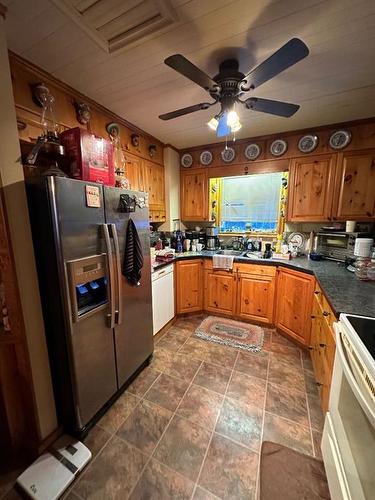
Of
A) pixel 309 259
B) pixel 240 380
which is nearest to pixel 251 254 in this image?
pixel 309 259

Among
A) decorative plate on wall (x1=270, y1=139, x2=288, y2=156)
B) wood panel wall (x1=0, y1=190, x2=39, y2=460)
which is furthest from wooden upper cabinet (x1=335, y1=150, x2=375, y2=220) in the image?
wood panel wall (x1=0, y1=190, x2=39, y2=460)

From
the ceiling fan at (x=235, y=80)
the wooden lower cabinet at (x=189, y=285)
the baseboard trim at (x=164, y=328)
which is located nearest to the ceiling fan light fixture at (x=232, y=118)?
the ceiling fan at (x=235, y=80)

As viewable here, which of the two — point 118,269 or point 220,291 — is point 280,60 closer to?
point 118,269

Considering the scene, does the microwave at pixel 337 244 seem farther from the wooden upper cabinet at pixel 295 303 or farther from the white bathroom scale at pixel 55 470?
the white bathroom scale at pixel 55 470

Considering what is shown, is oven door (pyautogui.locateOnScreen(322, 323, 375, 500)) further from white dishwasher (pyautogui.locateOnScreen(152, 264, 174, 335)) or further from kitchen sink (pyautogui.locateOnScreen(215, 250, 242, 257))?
kitchen sink (pyautogui.locateOnScreen(215, 250, 242, 257))

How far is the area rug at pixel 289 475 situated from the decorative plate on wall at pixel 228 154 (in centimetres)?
308

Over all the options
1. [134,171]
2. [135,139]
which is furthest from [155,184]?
[135,139]

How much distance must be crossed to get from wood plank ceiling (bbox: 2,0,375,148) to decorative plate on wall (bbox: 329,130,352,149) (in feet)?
1.02

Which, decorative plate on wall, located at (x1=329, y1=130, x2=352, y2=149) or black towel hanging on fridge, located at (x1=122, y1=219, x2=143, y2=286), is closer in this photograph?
black towel hanging on fridge, located at (x1=122, y1=219, x2=143, y2=286)

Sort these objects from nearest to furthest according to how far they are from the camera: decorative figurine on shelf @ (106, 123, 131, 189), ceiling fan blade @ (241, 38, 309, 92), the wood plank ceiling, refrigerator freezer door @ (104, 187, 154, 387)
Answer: ceiling fan blade @ (241, 38, 309, 92)
the wood plank ceiling
refrigerator freezer door @ (104, 187, 154, 387)
decorative figurine on shelf @ (106, 123, 131, 189)

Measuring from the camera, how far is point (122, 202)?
1541mm

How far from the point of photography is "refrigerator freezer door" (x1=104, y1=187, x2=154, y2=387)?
1.53m

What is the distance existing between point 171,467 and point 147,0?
8.36 ft

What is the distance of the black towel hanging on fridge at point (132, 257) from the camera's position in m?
1.63
